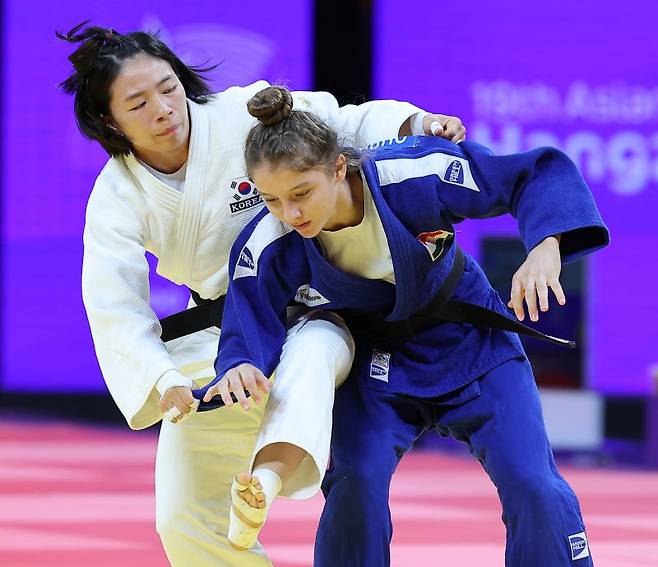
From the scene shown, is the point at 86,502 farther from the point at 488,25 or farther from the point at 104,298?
the point at 488,25

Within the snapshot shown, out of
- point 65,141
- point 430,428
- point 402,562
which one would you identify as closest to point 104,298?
point 430,428

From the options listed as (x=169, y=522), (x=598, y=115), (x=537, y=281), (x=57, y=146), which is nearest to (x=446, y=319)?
(x=537, y=281)

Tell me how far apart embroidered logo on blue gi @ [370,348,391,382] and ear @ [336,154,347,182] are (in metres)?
0.52

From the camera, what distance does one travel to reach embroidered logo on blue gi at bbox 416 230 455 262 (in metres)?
3.29

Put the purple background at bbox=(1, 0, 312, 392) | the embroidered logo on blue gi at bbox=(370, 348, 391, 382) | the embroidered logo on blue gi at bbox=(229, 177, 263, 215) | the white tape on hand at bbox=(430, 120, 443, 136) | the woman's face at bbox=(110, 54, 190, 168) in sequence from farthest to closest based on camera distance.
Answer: the purple background at bbox=(1, 0, 312, 392)
the embroidered logo on blue gi at bbox=(229, 177, 263, 215)
the woman's face at bbox=(110, 54, 190, 168)
the white tape on hand at bbox=(430, 120, 443, 136)
the embroidered logo on blue gi at bbox=(370, 348, 391, 382)

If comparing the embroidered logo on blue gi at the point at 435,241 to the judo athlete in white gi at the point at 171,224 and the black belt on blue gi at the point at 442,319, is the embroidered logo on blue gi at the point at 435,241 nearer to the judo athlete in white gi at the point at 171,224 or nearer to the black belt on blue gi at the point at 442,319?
the black belt on blue gi at the point at 442,319

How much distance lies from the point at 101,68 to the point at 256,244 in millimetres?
777

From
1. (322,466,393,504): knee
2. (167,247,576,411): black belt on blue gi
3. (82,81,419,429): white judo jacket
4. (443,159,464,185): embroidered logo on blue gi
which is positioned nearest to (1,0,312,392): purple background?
(82,81,419,429): white judo jacket

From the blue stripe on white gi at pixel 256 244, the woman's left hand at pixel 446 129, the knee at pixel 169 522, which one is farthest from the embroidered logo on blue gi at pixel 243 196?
the knee at pixel 169 522

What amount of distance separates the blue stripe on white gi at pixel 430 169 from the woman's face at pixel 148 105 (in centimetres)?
69

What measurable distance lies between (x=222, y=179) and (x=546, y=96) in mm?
5718

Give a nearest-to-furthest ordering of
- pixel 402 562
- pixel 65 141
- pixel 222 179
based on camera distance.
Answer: pixel 222 179 → pixel 402 562 → pixel 65 141

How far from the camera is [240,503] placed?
9.46ft

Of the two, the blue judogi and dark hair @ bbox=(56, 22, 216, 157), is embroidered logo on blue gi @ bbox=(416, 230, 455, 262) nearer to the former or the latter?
the blue judogi
